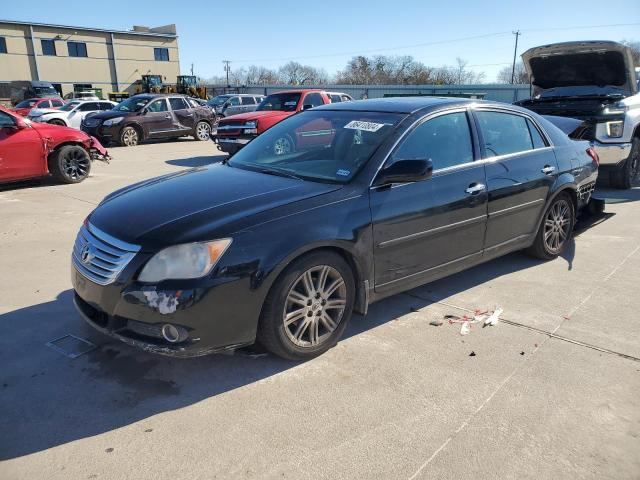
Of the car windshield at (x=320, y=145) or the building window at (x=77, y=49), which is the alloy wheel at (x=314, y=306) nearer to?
the car windshield at (x=320, y=145)

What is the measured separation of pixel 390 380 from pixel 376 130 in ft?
6.13

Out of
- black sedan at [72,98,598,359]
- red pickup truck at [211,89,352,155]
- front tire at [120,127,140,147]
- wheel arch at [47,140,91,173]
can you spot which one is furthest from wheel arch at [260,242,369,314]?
front tire at [120,127,140,147]

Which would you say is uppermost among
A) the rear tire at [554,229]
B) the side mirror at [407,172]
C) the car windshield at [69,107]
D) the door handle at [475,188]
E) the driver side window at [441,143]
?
the car windshield at [69,107]

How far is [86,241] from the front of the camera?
335 centimetres

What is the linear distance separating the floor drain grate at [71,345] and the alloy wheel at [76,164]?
6.96 metres

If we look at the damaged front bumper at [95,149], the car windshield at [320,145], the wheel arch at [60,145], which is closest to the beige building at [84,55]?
the damaged front bumper at [95,149]

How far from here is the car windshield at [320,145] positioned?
12.3 feet

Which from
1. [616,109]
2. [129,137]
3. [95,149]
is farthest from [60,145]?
[616,109]

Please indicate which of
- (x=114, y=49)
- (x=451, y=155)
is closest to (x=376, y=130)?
(x=451, y=155)

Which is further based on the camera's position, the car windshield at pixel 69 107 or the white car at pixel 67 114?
the car windshield at pixel 69 107

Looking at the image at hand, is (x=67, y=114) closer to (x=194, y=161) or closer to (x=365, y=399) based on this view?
(x=194, y=161)

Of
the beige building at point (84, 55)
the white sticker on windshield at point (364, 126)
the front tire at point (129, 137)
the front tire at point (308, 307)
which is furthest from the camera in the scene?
the beige building at point (84, 55)

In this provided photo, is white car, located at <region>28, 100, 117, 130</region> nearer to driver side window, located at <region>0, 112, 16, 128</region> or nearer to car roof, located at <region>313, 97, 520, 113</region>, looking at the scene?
driver side window, located at <region>0, 112, 16, 128</region>

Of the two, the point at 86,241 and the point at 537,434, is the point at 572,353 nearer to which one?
the point at 537,434
